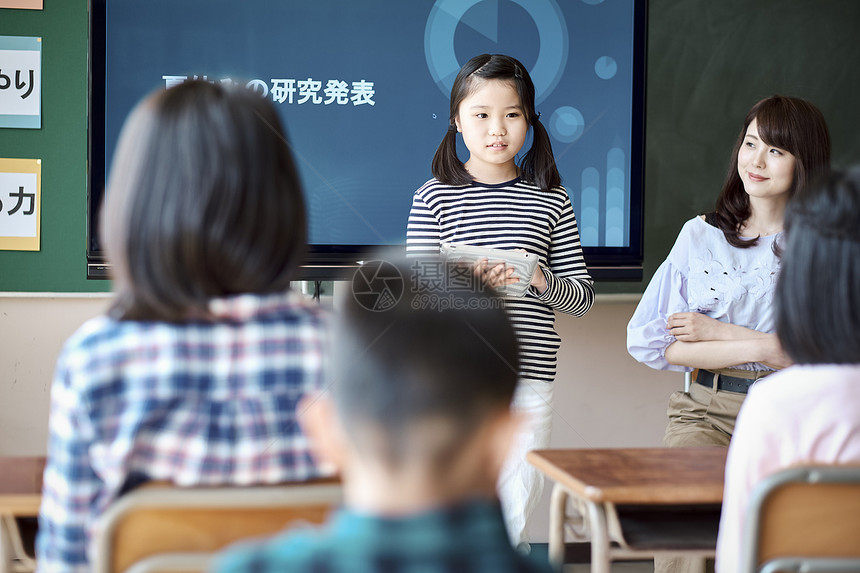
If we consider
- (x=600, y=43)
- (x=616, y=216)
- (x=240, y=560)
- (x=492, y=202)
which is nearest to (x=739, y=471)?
(x=240, y=560)

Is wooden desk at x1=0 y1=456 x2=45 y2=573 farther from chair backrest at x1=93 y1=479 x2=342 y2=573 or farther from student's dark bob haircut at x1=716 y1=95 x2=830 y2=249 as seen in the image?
student's dark bob haircut at x1=716 y1=95 x2=830 y2=249

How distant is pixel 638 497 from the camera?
142 centimetres

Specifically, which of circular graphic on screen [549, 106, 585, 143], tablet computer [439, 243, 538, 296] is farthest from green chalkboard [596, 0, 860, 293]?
tablet computer [439, 243, 538, 296]

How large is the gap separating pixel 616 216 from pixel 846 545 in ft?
6.28

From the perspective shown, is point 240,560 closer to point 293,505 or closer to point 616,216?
point 293,505

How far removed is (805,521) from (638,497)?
28cm

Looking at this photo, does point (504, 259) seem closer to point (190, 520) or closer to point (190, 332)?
point (190, 332)

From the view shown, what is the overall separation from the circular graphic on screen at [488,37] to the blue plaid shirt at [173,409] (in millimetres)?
1979

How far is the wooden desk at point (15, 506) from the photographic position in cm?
132

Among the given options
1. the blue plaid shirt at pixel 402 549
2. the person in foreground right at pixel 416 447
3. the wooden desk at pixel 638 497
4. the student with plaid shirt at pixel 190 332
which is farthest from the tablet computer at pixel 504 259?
the blue plaid shirt at pixel 402 549

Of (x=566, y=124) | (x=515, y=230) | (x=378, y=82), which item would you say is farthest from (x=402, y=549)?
(x=566, y=124)

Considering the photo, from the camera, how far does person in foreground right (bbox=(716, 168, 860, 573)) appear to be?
1.25 m

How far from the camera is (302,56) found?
2.82 metres

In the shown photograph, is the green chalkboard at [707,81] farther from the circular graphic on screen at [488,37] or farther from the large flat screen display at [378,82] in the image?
the circular graphic on screen at [488,37]
